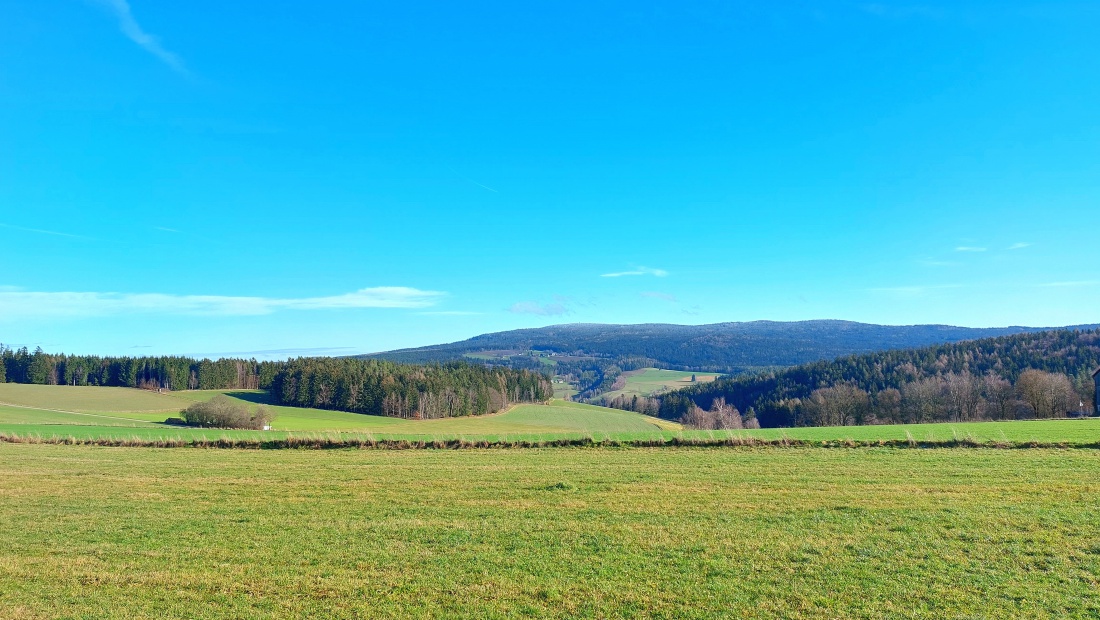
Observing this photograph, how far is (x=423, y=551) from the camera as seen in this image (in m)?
12.2

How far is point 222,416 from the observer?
59750 millimetres

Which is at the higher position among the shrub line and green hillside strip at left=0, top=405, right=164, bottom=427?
the shrub line

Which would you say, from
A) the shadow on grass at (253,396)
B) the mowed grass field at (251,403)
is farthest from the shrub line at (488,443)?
the shadow on grass at (253,396)

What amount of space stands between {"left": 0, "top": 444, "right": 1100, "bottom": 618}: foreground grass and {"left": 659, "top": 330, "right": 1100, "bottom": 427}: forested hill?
63244 mm

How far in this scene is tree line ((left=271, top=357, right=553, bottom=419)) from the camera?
10019cm

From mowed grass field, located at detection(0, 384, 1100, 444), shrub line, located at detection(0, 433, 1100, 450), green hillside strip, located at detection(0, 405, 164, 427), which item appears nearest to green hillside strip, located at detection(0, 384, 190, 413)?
mowed grass field, located at detection(0, 384, 1100, 444)

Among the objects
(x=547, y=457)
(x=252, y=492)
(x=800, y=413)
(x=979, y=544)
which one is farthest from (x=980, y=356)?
(x=252, y=492)

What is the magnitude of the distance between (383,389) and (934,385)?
8526cm

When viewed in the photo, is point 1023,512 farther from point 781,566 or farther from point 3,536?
point 3,536

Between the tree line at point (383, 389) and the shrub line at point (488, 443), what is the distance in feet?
201

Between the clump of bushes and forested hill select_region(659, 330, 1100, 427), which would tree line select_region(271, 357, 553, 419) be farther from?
forested hill select_region(659, 330, 1100, 427)

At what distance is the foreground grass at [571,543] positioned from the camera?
9336mm

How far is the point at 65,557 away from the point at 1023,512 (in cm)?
2144

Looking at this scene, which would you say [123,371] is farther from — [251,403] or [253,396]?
[251,403]
